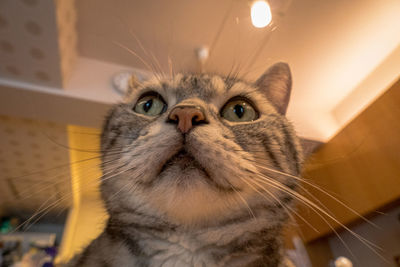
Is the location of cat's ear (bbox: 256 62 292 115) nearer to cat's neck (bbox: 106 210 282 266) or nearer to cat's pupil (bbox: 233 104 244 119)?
cat's pupil (bbox: 233 104 244 119)

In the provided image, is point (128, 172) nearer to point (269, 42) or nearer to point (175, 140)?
point (175, 140)

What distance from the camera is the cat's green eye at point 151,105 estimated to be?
62 cm

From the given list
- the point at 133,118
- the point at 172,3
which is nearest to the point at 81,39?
the point at 172,3

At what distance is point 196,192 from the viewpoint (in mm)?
397

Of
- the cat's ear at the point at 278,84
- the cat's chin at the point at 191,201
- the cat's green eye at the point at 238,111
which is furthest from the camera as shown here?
the cat's ear at the point at 278,84

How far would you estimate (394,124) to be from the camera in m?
0.73

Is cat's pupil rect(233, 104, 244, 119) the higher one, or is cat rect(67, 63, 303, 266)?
cat's pupil rect(233, 104, 244, 119)

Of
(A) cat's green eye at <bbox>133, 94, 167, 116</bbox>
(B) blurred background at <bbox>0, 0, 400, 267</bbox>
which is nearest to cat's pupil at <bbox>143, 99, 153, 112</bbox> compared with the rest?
(A) cat's green eye at <bbox>133, 94, 167, 116</bbox>

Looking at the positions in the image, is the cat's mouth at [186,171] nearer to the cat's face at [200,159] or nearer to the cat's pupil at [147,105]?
the cat's face at [200,159]

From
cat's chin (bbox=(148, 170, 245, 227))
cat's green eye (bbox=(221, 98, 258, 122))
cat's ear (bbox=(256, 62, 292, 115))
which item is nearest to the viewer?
cat's chin (bbox=(148, 170, 245, 227))

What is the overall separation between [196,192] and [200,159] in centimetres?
5

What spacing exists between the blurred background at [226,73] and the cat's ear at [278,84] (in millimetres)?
46

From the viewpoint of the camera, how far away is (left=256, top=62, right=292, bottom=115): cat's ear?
2.25ft

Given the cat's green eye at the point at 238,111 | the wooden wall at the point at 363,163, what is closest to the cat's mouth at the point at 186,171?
the cat's green eye at the point at 238,111
